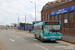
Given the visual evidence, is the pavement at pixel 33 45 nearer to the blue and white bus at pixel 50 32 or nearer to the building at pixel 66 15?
the blue and white bus at pixel 50 32

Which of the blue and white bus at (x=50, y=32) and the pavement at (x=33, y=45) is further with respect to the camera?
the blue and white bus at (x=50, y=32)

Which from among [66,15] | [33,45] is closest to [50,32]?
[33,45]

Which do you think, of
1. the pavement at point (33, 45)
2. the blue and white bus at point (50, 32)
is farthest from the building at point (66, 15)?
the pavement at point (33, 45)

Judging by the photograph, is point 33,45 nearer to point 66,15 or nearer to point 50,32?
point 50,32

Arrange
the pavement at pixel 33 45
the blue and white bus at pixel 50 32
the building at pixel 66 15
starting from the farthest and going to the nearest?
the building at pixel 66 15 < the blue and white bus at pixel 50 32 < the pavement at pixel 33 45

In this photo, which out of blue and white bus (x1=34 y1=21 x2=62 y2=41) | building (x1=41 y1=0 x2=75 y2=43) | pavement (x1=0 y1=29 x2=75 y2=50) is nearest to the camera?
pavement (x1=0 y1=29 x2=75 y2=50)

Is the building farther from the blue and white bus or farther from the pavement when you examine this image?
the pavement

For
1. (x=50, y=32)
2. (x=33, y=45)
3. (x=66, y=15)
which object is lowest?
(x=33, y=45)

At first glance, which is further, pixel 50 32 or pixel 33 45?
pixel 50 32

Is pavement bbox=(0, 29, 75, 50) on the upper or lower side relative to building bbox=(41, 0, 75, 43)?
lower

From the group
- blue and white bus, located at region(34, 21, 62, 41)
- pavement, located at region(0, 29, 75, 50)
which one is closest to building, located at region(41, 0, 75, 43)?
blue and white bus, located at region(34, 21, 62, 41)

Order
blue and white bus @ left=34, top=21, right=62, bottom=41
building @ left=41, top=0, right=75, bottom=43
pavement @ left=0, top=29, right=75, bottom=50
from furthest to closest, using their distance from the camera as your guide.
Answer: building @ left=41, top=0, right=75, bottom=43
blue and white bus @ left=34, top=21, right=62, bottom=41
pavement @ left=0, top=29, right=75, bottom=50

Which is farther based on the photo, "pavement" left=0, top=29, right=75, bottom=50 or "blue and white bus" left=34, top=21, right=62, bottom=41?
"blue and white bus" left=34, top=21, right=62, bottom=41

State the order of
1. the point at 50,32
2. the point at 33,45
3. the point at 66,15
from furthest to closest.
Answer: the point at 66,15 < the point at 50,32 < the point at 33,45
